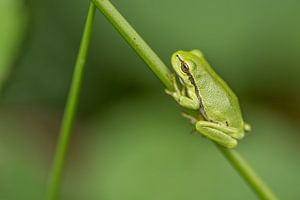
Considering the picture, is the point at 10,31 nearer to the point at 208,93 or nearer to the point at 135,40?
the point at 135,40

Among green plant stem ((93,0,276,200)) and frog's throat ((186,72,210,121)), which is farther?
frog's throat ((186,72,210,121))

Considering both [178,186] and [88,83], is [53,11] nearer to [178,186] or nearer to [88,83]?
[88,83]

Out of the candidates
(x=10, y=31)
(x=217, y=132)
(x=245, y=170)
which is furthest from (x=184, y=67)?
(x=10, y=31)

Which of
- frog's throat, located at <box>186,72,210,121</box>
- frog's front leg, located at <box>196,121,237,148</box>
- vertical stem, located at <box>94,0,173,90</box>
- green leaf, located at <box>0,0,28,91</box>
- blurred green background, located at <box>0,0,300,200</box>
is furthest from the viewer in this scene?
blurred green background, located at <box>0,0,300,200</box>

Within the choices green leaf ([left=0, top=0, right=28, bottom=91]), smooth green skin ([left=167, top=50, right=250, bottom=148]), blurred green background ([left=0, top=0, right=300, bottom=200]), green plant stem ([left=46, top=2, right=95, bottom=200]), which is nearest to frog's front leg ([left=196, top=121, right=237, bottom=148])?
smooth green skin ([left=167, top=50, right=250, bottom=148])

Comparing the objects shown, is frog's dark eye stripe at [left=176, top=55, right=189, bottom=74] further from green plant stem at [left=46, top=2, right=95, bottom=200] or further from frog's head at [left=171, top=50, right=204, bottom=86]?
green plant stem at [left=46, top=2, right=95, bottom=200]

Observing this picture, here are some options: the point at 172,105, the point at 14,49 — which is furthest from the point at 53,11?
the point at 14,49
